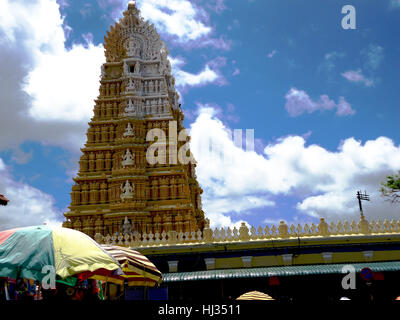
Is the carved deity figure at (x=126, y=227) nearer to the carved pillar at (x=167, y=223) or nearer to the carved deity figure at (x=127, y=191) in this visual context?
the carved deity figure at (x=127, y=191)

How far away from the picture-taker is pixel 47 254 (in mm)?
8953

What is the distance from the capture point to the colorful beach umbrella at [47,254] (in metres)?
8.61

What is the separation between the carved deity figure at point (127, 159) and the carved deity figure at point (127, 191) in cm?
187

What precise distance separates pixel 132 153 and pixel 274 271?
19.7 metres

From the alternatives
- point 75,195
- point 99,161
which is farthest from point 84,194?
point 99,161

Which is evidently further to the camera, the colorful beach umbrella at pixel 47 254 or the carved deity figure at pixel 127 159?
the carved deity figure at pixel 127 159

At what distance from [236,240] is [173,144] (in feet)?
51.5

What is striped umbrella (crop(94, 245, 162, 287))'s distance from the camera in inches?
512

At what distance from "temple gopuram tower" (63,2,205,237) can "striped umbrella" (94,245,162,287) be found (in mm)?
18753

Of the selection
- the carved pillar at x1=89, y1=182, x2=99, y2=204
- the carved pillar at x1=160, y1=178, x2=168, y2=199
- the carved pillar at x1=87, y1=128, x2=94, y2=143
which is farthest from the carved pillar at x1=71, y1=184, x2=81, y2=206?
the carved pillar at x1=160, y1=178, x2=168, y2=199

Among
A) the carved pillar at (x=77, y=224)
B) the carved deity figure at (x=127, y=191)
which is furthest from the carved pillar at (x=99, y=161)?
the carved pillar at (x=77, y=224)

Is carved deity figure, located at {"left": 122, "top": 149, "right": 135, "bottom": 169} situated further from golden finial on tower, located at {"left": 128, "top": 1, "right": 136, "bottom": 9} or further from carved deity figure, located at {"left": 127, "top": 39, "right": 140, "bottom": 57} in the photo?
golden finial on tower, located at {"left": 128, "top": 1, "right": 136, "bottom": 9}
